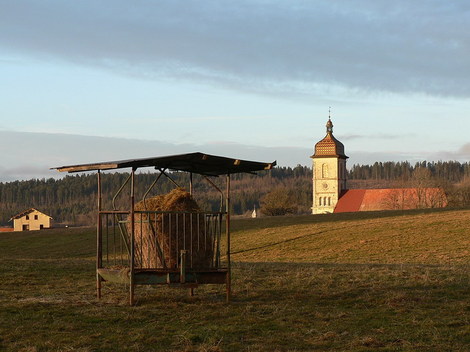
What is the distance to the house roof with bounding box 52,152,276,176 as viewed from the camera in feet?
46.1

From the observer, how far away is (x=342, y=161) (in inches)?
5399

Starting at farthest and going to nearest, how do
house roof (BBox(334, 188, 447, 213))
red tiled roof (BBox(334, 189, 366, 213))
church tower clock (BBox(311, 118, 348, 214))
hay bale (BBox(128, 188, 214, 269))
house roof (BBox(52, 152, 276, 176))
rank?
church tower clock (BBox(311, 118, 348, 214)) → red tiled roof (BBox(334, 189, 366, 213)) → house roof (BBox(334, 188, 447, 213)) → hay bale (BBox(128, 188, 214, 269)) → house roof (BBox(52, 152, 276, 176))

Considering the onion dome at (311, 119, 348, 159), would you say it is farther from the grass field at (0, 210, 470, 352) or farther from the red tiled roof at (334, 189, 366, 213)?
the grass field at (0, 210, 470, 352)

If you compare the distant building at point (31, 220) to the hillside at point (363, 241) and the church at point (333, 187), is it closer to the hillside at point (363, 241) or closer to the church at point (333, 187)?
the church at point (333, 187)

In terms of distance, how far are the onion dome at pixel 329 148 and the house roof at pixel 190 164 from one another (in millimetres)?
120072

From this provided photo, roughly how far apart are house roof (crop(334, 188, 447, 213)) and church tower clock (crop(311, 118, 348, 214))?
21.7 feet

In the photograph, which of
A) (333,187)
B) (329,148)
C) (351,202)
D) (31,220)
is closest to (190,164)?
(351,202)

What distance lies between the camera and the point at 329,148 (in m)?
136

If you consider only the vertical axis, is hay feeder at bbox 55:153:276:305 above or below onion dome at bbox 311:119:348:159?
below

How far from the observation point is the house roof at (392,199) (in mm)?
94387

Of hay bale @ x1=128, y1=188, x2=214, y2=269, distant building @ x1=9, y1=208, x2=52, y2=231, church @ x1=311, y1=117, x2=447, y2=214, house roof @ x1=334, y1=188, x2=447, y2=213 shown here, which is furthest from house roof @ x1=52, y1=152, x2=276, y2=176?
distant building @ x1=9, y1=208, x2=52, y2=231

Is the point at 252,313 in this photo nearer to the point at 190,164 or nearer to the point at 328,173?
the point at 190,164

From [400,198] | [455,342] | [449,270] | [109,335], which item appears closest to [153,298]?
[109,335]

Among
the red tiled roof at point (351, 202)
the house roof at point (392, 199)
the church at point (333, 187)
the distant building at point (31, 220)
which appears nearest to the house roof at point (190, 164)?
the house roof at point (392, 199)
